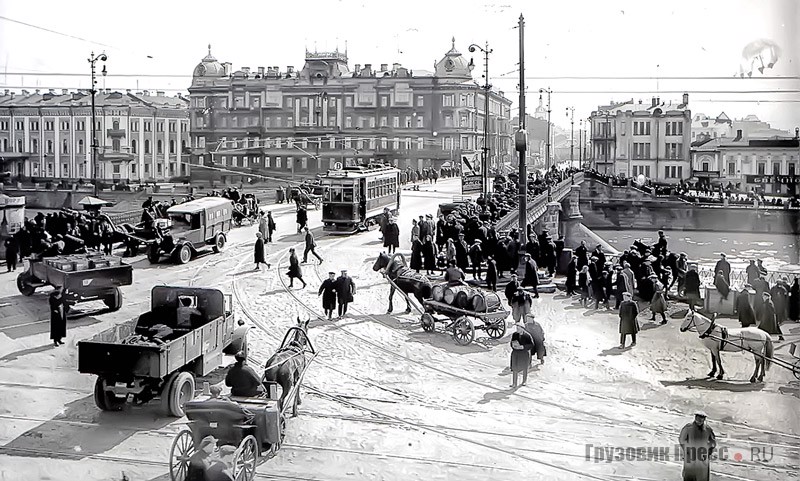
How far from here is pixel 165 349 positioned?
570cm

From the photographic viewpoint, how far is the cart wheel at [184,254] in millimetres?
8305

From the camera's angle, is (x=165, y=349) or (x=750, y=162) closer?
(x=165, y=349)

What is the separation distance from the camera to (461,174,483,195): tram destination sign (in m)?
9.40

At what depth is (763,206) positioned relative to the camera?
841 centimetres

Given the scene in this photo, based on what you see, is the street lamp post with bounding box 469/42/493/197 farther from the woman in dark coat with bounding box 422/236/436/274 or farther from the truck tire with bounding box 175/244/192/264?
the truck tire with bounding box 175/244/192/264

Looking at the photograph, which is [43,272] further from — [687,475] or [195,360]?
[687,475]

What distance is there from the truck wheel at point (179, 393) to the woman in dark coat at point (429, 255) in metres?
3.58

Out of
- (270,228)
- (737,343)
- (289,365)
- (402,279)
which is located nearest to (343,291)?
(402,279)

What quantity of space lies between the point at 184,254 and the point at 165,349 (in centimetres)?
278

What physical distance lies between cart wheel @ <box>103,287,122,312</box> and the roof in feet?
3.44

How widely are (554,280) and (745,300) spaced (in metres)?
2.59

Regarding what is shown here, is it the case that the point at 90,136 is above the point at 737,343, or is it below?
above

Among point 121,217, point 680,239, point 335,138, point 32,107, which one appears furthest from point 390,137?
point 680,239

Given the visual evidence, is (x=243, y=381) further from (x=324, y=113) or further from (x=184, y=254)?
(x=324, y=113)
